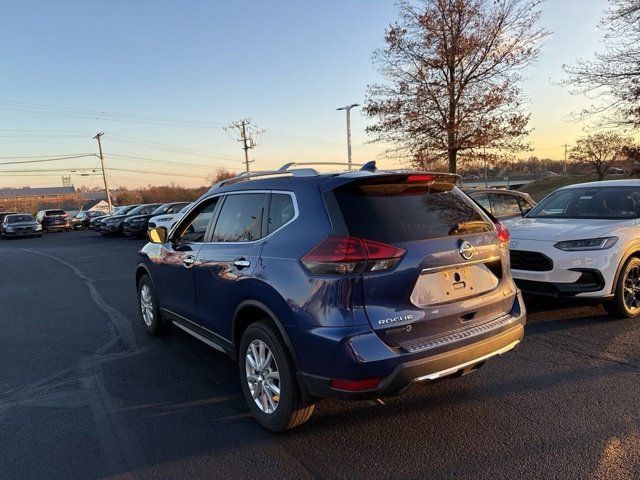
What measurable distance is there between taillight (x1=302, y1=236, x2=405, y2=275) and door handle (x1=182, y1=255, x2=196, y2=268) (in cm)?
177

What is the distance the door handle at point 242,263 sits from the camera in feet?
11.1

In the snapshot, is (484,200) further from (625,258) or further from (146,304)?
(146,304)

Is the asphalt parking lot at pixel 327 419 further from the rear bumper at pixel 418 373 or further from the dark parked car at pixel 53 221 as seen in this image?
the dark parked car at pixel 53 221

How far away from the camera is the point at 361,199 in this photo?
3.01 metres

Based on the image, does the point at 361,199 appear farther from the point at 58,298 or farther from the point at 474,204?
the point at 58,298

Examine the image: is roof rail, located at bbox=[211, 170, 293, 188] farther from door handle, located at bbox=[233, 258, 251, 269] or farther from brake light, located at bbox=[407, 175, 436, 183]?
brake light, located at bbox=[407, 175, 436, 183]

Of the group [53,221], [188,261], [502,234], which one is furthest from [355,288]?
[53,221]

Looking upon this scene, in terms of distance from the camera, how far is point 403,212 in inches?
121

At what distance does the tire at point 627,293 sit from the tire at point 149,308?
522 cm

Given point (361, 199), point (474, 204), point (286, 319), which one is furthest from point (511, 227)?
point (286, 319)

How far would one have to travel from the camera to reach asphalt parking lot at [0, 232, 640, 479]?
2840mm

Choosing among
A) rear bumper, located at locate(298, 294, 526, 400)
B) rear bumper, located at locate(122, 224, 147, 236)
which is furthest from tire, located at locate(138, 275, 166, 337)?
rear bumper, located at locate(122, 224, 147, 236)

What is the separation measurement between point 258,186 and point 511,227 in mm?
4177

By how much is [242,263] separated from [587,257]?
405 cm
